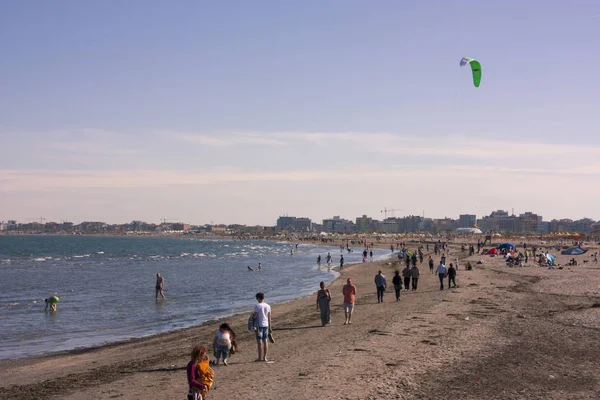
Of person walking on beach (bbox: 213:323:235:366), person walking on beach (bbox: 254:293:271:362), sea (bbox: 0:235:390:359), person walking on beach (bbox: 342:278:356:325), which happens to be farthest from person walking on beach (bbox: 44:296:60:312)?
person walking on beach (bbox: 254:293:271:362)

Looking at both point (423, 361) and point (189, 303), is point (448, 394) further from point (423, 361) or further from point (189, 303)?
point (189, 303)

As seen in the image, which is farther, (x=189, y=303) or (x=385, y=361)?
(x=189, y=303)

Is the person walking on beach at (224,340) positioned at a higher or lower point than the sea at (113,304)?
higher

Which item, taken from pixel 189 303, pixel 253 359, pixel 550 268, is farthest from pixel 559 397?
pixel 550 268

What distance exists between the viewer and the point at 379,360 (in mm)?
11406

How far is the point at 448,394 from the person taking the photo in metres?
9.17

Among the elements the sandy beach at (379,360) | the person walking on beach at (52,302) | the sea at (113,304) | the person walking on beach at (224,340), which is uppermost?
the person walking on beach at (224,340)

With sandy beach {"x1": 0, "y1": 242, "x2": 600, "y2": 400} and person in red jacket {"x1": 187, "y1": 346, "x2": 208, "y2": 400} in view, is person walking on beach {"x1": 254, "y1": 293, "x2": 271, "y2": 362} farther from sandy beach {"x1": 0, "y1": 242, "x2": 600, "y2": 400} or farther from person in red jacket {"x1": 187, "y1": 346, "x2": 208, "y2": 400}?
person in red jacket {"x1": 187, "y1": 346, "x2": 208, "y2": 400}

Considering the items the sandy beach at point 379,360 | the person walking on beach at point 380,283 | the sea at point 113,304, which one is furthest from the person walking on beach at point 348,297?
the sea at point 113,304

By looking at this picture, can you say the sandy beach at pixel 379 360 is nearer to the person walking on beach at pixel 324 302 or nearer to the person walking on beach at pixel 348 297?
the person walking on beach at pixel 324 302

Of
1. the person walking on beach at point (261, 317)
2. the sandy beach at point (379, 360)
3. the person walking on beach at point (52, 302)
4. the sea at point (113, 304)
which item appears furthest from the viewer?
the person walking on beach at point (52, 302)

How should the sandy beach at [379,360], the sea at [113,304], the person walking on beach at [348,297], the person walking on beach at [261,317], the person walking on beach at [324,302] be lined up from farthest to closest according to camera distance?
the sea at [113,304] → the person walking on beach at [348,297] → the person walking on beach at [324,302] → the person walking on beach at [261,317] → the sandy beach at [379,360]

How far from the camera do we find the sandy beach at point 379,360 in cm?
968

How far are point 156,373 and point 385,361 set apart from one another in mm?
4686
